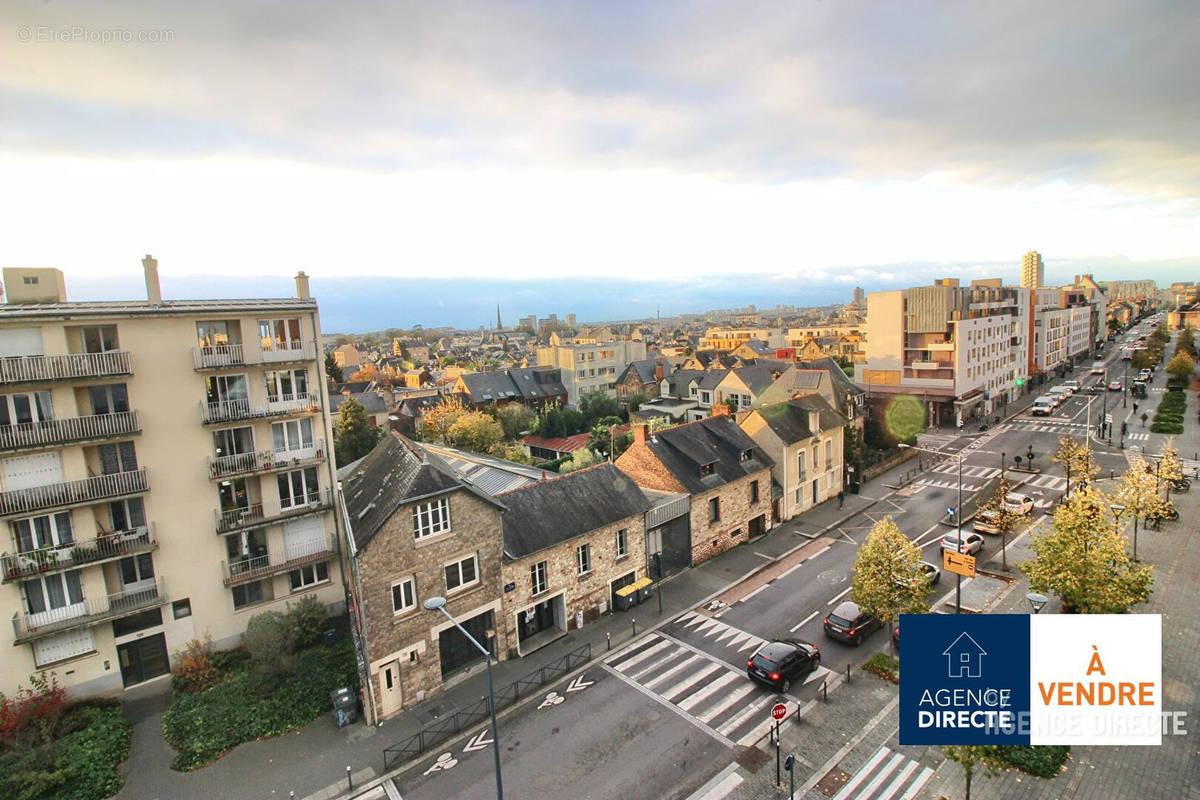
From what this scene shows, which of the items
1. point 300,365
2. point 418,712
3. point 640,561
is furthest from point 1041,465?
point 300,365

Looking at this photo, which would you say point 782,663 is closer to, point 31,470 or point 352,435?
point 31,470

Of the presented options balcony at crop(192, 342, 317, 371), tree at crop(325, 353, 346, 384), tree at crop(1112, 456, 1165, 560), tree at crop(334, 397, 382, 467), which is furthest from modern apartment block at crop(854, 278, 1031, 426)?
tree at crop(325, 353, 346, 384)

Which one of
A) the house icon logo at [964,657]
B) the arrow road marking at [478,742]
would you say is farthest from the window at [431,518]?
the house icon logo at [964,657]

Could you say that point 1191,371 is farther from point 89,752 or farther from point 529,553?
point 89,752

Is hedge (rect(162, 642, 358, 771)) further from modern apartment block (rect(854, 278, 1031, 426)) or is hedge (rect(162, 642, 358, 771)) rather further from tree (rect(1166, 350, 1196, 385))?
tree (rect(1166, 350, 1196, 385))

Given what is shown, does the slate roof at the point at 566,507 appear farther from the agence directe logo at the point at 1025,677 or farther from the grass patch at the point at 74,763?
the agence directe logo at the point at 1025,677

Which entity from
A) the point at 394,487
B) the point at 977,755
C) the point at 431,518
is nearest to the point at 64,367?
the point at 394,487
